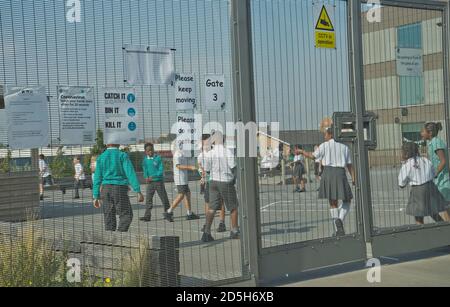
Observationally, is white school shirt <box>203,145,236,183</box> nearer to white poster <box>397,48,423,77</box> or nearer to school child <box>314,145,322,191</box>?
school child <box>314,145,322,191</box>

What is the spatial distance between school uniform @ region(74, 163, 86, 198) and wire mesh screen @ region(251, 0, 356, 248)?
192 cm

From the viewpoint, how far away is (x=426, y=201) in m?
8.62

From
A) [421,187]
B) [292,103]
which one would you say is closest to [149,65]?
[292,103]

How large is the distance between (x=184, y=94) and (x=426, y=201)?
159 inches

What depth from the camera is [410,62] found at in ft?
28.1

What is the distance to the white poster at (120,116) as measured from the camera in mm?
6027

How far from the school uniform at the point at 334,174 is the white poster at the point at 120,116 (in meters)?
2.55

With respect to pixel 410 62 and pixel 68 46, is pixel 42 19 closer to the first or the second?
pixel 68 46

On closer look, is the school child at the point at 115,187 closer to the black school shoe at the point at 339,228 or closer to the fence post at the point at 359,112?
the black school shoe at the point at 339,228

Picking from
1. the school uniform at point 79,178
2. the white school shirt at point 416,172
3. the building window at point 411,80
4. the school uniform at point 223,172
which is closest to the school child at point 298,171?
the school uniform at point 223,172

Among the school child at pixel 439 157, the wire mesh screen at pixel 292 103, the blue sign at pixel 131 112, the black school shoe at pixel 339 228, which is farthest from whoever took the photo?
the school child at pixel 439 157

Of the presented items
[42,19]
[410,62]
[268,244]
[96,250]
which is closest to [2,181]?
[96,250]

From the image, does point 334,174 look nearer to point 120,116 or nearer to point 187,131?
point 187,131
